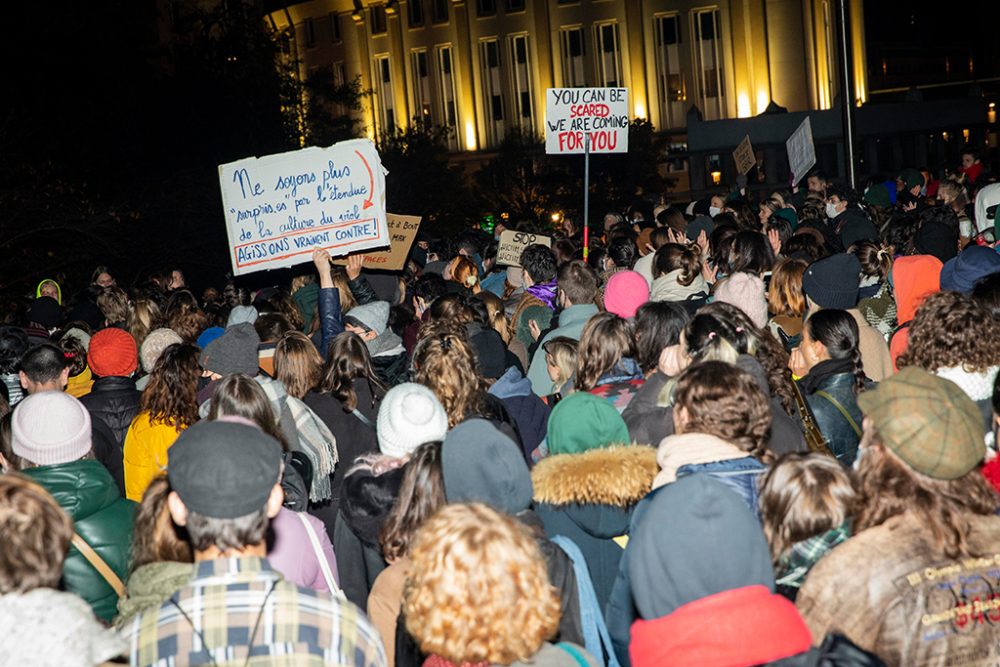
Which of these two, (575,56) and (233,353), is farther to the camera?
(575,56)

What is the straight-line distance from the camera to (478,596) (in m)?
2.64

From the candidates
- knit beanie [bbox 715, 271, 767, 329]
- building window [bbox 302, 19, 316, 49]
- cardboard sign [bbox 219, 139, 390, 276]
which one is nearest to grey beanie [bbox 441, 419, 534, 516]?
knit beanie [bbox 715, 271, 767, 329]

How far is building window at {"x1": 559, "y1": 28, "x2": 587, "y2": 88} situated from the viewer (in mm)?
53719

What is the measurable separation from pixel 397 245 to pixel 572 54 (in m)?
45.5

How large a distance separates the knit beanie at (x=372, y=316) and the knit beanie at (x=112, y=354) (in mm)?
1401

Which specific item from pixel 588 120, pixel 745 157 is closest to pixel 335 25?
pixel 745 157

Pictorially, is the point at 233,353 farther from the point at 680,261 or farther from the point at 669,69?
the point at 669,69

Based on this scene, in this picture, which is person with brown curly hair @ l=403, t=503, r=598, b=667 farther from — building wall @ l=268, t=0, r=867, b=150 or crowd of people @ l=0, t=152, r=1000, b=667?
building wall @ l=268, t=0, r=867, b=150

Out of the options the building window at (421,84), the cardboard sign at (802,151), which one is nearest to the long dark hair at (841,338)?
the cardboard sign at (802,151)

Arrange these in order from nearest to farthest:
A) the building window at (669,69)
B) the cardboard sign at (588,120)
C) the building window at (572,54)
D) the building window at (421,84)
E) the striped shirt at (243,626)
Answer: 1. the striped shirt at (243,626)
2. the cardboard sign at (588,120)
3. the building window at (669,69)
4. the building window at (572,54)
5. the building window at (421,84)

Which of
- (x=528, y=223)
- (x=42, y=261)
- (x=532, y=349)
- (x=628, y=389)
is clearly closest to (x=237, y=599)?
(x=628, y=389)

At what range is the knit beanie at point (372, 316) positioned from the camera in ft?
23.0

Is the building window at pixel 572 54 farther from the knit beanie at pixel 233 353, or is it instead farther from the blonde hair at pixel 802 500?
the blonde hair at pixel 802 500

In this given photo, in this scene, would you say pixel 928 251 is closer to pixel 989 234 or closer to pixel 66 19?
pixel 989 234
